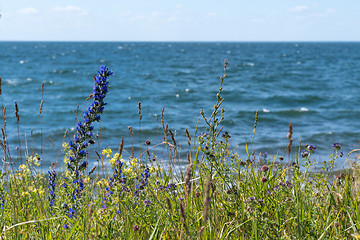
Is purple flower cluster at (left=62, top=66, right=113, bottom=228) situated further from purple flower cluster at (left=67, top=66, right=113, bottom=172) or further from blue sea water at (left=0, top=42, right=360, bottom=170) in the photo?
blue sea water at (left=0, top=42, right=360, bottom=170)

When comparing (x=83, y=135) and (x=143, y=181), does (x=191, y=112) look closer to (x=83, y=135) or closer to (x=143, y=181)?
(x=143, y=181)

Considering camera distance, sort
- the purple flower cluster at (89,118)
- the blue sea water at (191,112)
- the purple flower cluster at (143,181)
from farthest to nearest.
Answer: the blue sea water at (191,112), the purple flower cluster at (143,181), the purple flower cluster at (89,118)

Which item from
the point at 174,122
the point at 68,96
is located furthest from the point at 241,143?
the point at 68,96

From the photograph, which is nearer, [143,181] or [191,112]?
[143,181]

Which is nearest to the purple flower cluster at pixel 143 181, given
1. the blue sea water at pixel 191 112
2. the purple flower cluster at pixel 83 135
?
the purple flower cluster at pixel 83 135

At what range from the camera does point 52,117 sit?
18.0 meters

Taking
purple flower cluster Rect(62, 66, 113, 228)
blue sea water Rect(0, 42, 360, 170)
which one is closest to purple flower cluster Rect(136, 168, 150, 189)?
purple flower cluster Rect(62, 66, 113, 228)

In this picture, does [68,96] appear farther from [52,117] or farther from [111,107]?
[52,117]

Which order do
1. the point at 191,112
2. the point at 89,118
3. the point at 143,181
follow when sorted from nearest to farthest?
the point at 89,118, the point at 143,181, the point at 191,112

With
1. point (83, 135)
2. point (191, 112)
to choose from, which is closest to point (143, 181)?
point (83, 135)

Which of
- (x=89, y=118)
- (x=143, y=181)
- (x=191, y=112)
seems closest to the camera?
(x=89, y=118)

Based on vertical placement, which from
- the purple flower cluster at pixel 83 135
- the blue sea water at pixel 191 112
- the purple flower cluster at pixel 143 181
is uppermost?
the purple flower cluster at pixel 83 135

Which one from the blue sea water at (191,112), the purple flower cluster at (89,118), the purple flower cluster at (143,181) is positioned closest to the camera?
the purple flower cluster at (89,118)

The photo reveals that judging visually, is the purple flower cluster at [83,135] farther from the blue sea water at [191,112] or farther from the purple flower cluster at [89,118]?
the blue sea water at [191,112]
